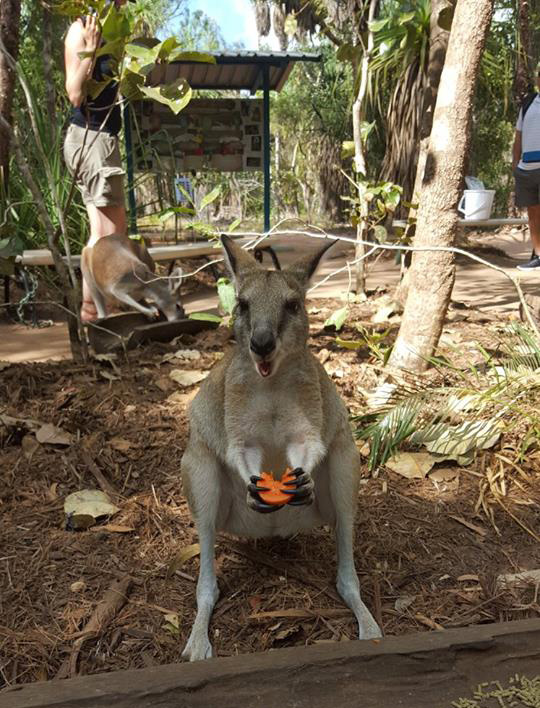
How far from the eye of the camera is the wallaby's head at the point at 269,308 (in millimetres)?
1887

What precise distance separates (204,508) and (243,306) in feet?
2.10

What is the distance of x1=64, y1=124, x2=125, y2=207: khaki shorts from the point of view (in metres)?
4.45

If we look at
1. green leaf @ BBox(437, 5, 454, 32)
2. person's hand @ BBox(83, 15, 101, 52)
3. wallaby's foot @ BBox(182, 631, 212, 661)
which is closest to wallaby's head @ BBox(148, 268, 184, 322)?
person's hand @ BBox(83, 15, 101, 52)

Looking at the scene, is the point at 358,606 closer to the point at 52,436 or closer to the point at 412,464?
the point at 412,464

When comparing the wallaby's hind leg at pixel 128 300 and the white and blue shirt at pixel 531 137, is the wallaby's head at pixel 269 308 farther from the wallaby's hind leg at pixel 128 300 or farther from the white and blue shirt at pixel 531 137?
the white and blue shirt at pixel 531 137

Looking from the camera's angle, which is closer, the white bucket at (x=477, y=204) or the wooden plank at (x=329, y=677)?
the wooden plank at (x=329, y=677)

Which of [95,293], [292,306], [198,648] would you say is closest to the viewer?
[198,648]

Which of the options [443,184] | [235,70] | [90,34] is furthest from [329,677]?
[235,70]

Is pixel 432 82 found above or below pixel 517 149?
above

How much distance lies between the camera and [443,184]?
3.33 metres

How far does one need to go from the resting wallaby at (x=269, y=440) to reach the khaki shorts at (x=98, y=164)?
110 inches

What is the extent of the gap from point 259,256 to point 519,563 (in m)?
2.29

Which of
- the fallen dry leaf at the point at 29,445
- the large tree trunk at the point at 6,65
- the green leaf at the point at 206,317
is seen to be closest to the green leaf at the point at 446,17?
the green leaf at the point at 206,317

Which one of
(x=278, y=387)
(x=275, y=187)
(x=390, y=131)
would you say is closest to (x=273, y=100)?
(x=275, y=187)
